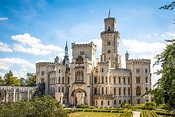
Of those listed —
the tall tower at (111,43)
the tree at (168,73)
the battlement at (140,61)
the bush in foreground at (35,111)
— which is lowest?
the bush in foreground at (35,111)

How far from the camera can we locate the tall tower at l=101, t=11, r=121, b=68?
3164 inches

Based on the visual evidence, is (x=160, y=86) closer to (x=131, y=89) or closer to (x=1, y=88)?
(x=131, y=89)

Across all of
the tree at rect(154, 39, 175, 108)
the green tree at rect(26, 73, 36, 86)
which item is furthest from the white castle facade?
the tree at rect(154, 39, 175, 108)

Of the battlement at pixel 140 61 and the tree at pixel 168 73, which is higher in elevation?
the battlement at pixel 140 61

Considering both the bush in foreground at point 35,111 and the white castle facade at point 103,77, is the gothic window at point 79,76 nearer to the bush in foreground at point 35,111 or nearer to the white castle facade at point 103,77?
the white castle facade at point 103,77

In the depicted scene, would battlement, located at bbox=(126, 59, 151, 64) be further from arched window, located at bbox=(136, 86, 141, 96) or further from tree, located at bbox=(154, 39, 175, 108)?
tree, located at bbox=(154, 39, 175, 108)

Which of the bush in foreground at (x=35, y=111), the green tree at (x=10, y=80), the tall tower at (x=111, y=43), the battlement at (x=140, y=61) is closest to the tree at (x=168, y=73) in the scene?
the bush in foreground at (x=35, y=111)

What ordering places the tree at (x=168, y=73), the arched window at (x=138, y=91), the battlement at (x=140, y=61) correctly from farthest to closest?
the arched window at (x=138, y=91)
the battlement at (x=140, y=61)
the tree at (x=168, y=73)

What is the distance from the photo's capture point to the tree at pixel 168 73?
59.4ft

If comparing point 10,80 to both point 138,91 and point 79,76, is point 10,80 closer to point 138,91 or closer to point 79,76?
point 79,76

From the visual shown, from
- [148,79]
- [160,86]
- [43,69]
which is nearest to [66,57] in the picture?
[43,69]

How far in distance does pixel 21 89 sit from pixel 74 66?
1847 cm

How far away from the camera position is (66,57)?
88.8m

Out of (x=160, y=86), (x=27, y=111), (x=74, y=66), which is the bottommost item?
(x=27, y=111)
